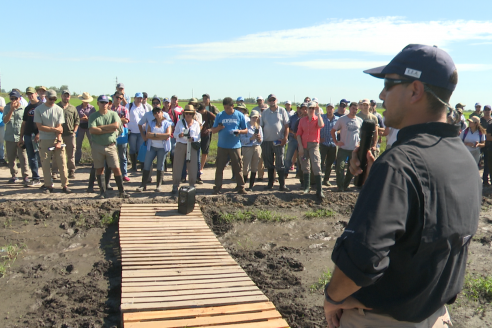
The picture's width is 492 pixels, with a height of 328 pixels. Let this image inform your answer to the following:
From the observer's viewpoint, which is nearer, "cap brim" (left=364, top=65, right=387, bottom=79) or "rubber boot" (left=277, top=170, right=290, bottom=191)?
"cap brim" (left=364, top=65, right=387, bottom=79)

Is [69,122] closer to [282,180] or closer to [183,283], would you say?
[282,180]

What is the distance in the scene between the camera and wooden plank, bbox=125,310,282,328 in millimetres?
4176

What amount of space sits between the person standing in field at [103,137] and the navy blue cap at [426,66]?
27.0ft

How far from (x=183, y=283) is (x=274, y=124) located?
249 inches

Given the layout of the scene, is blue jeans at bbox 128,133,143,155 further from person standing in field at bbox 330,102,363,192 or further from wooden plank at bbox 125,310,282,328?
wooden plank at bbox 125,310,282,328

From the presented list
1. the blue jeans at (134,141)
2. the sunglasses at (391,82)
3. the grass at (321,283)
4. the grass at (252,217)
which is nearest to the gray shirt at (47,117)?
the blue jeans at (134,141)

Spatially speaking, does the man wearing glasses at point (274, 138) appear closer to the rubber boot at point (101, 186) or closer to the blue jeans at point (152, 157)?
the blue jeans at point (152, 157)

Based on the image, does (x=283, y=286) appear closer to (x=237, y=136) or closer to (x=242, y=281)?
(x=242, y=281)

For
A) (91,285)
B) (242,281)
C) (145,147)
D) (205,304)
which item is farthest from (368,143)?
(145,147)

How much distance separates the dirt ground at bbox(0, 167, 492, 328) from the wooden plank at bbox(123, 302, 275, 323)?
0.43 m

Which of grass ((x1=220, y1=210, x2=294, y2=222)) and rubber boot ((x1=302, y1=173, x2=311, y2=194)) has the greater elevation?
rubber boot ((x1=302, y1=173, x2=311, y2=194))

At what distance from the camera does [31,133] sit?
10352 mm

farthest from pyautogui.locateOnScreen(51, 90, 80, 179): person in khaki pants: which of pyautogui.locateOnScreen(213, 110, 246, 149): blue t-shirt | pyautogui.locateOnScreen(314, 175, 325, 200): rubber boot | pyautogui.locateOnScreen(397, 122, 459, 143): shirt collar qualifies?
pyautogui.locateOnScreen(397, 122, 459, 143): shirt collar

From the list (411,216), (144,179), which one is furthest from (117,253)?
(411,216)
